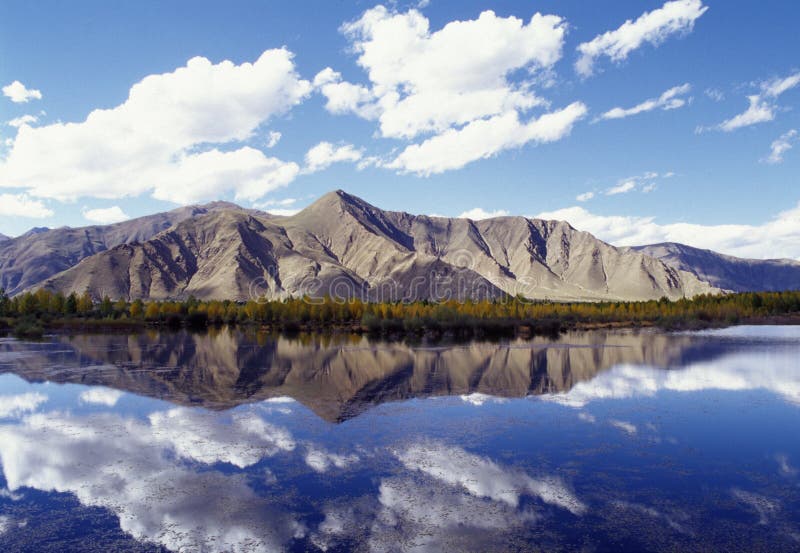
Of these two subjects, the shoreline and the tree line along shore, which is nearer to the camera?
the shoreline

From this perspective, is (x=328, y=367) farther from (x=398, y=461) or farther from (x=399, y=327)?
(x=399, y=327)

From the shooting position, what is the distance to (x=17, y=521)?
15.0 m

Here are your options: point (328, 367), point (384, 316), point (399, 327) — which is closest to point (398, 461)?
point (328, 367)

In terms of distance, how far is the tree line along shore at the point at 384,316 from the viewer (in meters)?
95.3

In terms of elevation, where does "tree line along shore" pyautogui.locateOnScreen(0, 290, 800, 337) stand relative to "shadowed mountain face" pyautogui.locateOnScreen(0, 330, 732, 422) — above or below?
above

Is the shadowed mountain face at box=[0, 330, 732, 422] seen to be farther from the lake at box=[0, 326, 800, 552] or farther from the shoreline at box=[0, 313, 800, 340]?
the shoreline at box=[0, 313, 800, 340]

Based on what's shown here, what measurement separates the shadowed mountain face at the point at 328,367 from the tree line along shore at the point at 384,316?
81.1ft

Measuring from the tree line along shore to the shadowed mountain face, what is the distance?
24710mm

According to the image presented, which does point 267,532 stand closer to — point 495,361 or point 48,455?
point 48,455

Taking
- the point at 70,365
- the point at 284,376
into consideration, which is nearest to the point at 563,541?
the point at 284,376

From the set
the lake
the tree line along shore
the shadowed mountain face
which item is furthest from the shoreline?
the lake

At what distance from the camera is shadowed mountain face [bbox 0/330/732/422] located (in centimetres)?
3466

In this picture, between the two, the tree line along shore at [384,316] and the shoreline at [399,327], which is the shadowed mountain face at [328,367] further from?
the tree line along shore at [384,316]

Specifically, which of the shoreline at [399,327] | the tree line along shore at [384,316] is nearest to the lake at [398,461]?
the shoreline at [399,327]
